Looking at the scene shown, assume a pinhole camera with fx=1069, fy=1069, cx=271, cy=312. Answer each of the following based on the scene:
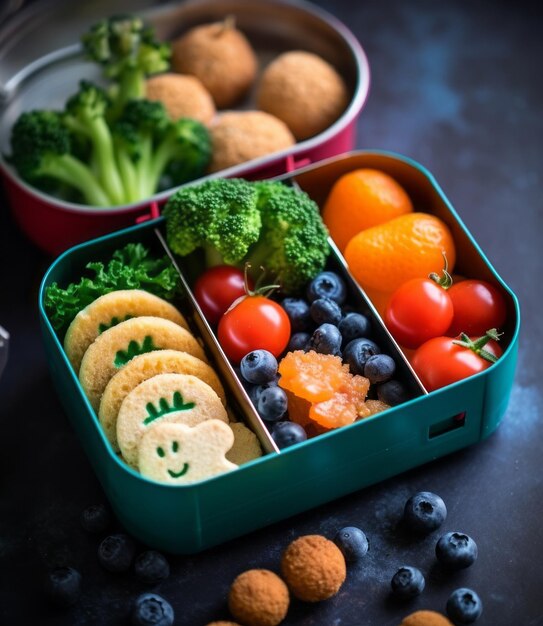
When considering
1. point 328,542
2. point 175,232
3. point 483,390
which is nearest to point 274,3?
point 175,232

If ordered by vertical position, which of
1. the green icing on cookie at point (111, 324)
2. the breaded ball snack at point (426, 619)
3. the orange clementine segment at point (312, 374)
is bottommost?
the breaded ball snack at point (426, 619)

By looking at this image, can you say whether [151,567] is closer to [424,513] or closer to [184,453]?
[184,453]

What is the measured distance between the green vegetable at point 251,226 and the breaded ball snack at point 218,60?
499 mm

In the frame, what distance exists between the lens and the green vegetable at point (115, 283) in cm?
210

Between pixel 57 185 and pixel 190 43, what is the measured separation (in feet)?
1.62

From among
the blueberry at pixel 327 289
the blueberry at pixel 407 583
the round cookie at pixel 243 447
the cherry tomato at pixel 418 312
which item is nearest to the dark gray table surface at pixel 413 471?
the blueberry at pixel 407 583

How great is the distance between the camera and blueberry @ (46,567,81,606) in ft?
6.33

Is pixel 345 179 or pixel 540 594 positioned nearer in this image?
pixel 540 594

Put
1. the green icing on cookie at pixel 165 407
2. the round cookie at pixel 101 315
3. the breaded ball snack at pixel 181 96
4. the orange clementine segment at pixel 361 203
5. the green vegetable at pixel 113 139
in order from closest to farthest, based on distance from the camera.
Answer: the green icing on cookie at pixel 165 407, the round cookie at pixel 101 315, the orange clementine segment at pixel 361 203, the green vegetable at pixel 113 139, the breaded ball snack at pixel 181 96

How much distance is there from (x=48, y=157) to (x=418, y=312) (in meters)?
0.91

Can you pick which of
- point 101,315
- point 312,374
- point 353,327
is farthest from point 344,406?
point 101,315

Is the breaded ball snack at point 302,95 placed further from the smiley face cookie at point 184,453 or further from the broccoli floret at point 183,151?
the smiley face cookie at point 184,453

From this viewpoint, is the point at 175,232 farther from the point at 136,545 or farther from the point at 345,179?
the point at 136,545

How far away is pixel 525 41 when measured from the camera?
2.90m
